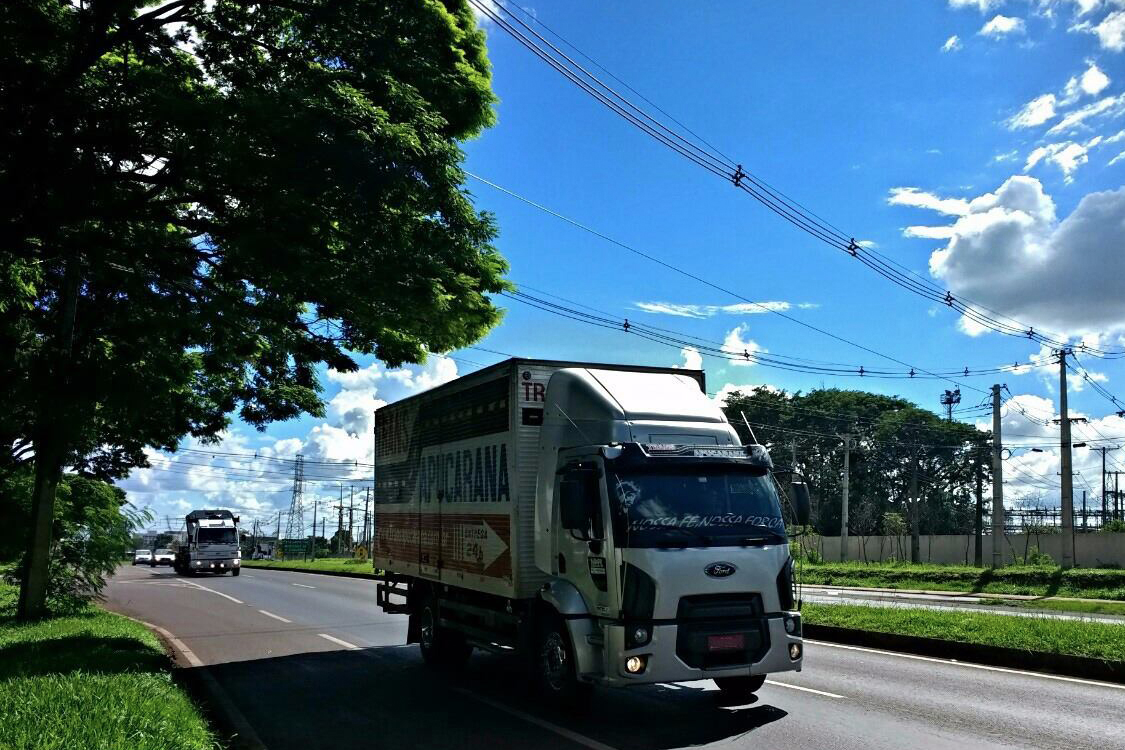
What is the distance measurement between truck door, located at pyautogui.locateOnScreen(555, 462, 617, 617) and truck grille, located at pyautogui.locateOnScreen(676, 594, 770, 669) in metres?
0.69

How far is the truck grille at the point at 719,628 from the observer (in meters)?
7.77

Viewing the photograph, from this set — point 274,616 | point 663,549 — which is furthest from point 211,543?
point 663,549

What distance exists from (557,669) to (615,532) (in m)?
1.57

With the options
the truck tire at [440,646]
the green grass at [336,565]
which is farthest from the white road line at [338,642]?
the green grass at [336,565]

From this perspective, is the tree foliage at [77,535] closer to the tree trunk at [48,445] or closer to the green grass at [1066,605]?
the tree trunk at [48,445]

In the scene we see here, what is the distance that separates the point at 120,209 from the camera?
8859 millimetres

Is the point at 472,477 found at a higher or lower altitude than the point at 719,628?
higher

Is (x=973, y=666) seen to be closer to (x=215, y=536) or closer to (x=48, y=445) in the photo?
(x=48, y=445)

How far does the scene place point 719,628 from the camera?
7844 millimetres

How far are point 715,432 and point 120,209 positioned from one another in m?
6.34

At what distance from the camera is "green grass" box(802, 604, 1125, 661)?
11469mm

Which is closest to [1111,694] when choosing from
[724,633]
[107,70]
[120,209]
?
[724,633]

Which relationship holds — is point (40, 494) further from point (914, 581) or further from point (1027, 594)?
point (914, 581)

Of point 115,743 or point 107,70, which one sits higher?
point 107,70
